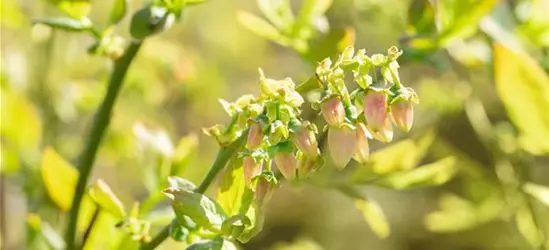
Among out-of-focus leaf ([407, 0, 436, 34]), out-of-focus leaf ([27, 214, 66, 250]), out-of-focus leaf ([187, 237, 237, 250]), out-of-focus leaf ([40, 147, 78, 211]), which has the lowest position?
out-of-focus leaf ([27, 214, 66, 250])

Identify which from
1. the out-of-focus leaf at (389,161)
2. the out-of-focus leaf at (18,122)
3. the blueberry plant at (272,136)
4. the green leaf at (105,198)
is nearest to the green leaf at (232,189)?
the blueberry plant at (272,136)

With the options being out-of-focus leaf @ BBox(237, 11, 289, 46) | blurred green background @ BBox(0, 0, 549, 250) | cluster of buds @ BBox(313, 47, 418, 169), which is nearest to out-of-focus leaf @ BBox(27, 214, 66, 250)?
blurred green background @ BBox(0, 0, 549, 250)

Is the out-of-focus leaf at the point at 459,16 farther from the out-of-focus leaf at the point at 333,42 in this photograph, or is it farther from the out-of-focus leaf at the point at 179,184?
the out-of-focus leaf at the point at 179,184

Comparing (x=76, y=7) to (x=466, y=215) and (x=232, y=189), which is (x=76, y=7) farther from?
(x=466, y=215)

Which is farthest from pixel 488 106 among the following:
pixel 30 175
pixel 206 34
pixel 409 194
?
pixel 30 175

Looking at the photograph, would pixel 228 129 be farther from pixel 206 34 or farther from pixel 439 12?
pixel 206 34

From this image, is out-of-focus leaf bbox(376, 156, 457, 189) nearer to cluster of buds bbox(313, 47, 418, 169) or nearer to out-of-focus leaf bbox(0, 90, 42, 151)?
cluster of buds bbox(313, 47, 418, 169)
